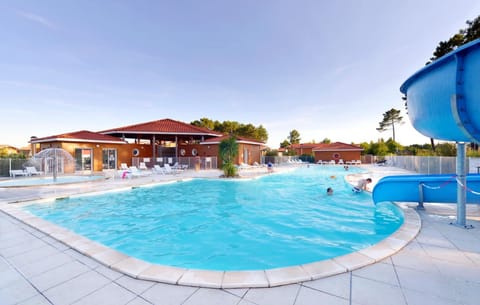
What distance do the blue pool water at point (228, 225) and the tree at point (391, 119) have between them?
4742 centimetres

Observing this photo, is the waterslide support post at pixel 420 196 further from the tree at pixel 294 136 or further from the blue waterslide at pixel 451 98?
the tree at pixel 294 136

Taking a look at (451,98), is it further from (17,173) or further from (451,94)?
(17,173)

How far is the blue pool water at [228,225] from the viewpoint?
4027 millimetres

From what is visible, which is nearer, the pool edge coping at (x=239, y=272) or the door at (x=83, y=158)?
the pool edge coping at (x=239, y=272)

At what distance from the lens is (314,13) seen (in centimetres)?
1251

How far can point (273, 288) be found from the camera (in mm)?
2174

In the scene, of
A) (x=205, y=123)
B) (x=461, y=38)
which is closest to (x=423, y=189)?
(x=461, y=38)

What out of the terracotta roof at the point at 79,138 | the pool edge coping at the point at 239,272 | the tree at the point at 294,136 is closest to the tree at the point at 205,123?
the terracotta roof at the point at 79,138

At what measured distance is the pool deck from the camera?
1.99 m

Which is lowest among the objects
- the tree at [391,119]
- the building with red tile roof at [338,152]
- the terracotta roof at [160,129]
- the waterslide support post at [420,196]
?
the waterslide support post at [420,196]

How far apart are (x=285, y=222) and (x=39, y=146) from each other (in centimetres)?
2486

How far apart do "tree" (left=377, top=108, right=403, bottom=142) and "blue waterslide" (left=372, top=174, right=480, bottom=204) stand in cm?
4951

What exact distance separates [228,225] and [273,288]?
3768 millimetres

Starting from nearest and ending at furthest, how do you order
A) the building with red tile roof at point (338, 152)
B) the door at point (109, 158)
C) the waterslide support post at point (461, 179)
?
1. the waterslide support post at point (461, 179)
2. the door at point (109, 158)
3. the building with red tile roof at point (338, 152)
